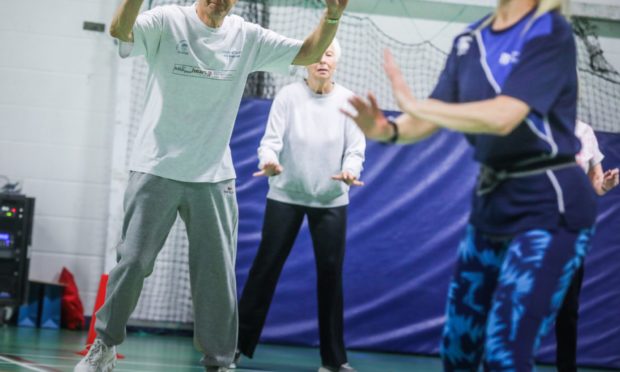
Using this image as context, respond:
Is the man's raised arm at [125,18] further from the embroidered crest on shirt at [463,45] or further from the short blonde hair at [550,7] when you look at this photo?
the short blonde hair at [550,7]

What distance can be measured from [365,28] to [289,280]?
2.28 m

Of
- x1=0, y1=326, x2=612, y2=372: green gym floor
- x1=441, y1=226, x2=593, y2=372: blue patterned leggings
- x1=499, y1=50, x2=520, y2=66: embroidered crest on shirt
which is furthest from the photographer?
x1=0, y1=326, x2=612, y2=372: green gym floor

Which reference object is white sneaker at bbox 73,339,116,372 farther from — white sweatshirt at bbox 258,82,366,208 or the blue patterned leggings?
the blue patterned leggings

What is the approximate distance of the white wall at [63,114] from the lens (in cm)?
805

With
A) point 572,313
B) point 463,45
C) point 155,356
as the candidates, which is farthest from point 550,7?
point 155,356

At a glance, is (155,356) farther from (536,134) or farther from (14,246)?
(536,134)

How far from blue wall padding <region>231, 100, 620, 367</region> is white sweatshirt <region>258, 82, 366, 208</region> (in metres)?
1.81

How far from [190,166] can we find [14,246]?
3.95m

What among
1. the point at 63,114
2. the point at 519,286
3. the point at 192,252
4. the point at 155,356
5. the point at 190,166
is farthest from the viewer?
the point at 63,114

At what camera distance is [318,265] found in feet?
18.1

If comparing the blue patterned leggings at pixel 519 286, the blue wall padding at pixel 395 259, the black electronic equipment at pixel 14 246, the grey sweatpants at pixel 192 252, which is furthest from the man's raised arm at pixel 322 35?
the black electronic equipment at pixel 14 246

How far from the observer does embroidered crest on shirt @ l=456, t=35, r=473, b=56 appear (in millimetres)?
2612

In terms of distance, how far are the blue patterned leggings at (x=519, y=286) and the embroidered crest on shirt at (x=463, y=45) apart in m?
0.52

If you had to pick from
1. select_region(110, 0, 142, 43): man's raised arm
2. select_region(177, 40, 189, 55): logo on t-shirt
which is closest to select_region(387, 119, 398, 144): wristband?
select_region(110, 0, 142, 43): man's raised arm
